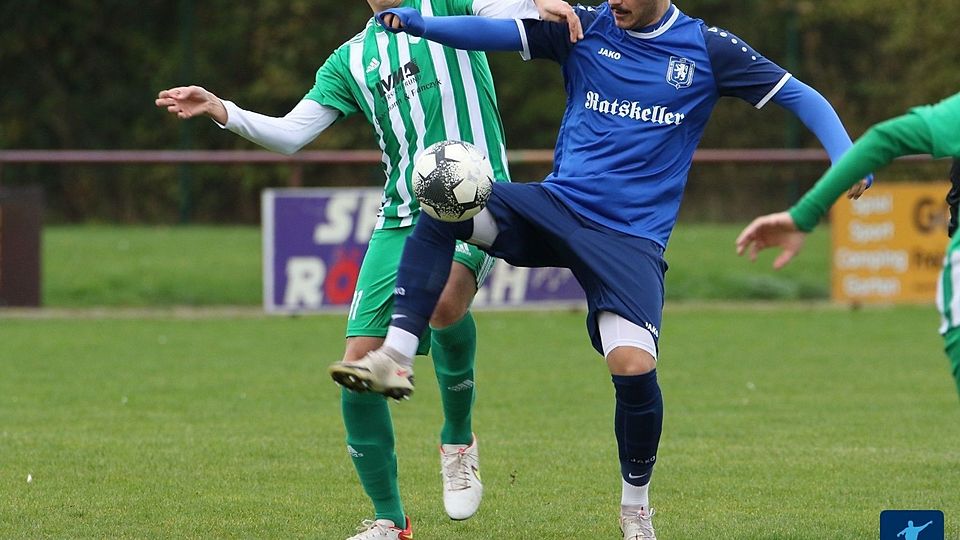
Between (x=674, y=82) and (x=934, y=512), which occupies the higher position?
(x=674, y=82)

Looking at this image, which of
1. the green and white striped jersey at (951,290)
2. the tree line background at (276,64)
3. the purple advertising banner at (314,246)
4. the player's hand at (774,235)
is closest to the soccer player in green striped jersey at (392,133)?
the player's hand at (774,235)

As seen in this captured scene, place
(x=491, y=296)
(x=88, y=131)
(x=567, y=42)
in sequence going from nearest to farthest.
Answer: (x=567, y=42)
(x=491, y=296)
(x=88, y=131)

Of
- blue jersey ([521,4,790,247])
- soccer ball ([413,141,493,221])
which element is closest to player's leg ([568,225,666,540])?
blue jersey ([521,4,790,247])

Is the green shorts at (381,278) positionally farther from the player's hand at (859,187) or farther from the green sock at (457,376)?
the player's hand at (859,187)

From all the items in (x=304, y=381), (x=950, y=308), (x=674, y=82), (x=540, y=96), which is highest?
(x=540, y=96)

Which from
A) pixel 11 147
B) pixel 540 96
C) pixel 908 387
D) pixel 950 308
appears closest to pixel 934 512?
pixel 950 308

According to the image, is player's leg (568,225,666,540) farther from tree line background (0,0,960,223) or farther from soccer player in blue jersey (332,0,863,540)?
tree line background (0,0,960,223)

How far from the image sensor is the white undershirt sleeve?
214 inches

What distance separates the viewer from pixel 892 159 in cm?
402

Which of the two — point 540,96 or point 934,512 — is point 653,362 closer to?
point 934,512

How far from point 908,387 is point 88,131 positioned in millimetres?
18088

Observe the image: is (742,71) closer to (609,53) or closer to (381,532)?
(609,53)

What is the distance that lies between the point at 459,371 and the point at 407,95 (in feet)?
3.65

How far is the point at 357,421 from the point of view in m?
5.38
